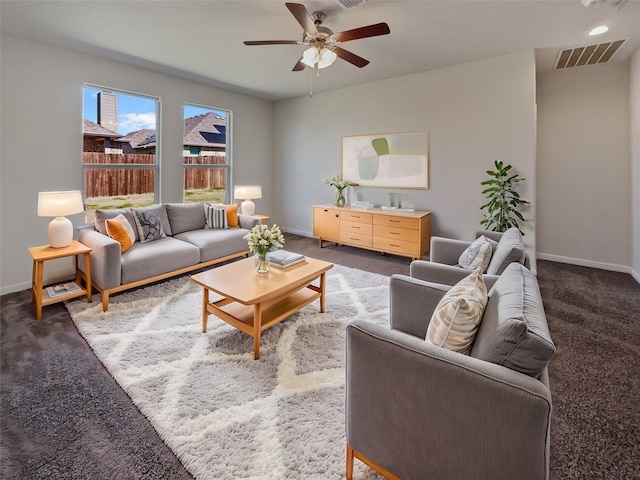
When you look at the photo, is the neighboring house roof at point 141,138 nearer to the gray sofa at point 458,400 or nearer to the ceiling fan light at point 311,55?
the ceiling fan light at point 311,55

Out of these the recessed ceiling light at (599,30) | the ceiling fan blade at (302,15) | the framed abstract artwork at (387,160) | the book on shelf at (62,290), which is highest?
the recessed ceiling light at (599,30)

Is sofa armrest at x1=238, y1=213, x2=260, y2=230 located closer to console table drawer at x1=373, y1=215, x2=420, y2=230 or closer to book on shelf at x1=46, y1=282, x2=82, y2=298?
console table drawer at x1=373, y1=215, x2=420, y2=230

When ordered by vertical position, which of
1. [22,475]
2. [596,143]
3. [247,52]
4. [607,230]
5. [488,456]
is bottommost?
[22,475]

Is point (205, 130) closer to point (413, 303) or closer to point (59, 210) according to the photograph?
point (59, 210)

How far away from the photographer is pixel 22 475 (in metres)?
1.41

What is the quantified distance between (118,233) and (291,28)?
272 cm

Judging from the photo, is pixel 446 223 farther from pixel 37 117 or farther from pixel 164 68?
pixel 37 117

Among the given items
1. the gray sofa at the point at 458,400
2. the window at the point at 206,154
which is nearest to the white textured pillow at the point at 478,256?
the gray sofa at the point at 458,400

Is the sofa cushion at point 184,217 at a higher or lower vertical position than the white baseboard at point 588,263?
higher

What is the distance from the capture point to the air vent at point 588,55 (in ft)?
11.7

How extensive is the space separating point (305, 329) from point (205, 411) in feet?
3.45

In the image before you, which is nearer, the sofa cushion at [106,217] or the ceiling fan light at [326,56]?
the ceiling fan light at [326,56]

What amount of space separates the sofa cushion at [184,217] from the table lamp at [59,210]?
1183 mm

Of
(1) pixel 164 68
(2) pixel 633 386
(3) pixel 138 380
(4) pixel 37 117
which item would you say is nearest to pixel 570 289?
(2) pixel 633 386
